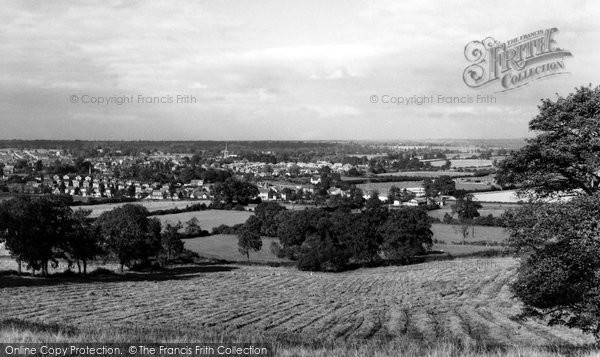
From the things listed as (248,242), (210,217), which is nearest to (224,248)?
(248,242)

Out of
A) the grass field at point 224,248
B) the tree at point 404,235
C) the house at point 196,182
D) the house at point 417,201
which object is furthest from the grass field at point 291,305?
the house at point 196,182

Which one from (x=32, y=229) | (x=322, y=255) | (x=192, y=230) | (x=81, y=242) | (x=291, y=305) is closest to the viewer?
(x=291, y=305)

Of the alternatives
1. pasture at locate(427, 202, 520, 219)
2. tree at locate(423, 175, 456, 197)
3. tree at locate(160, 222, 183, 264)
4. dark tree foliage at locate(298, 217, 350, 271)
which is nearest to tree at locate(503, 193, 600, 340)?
dark tree foliage at locate(298, 217, 350, 271)

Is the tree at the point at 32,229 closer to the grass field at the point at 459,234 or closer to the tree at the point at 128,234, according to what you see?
the tree at the point at 128,234

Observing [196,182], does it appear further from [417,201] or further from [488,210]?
[488,210]

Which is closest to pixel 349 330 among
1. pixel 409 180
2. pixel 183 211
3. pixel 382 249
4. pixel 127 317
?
pixel 127 317

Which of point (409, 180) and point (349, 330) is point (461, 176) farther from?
point (349, 330)
